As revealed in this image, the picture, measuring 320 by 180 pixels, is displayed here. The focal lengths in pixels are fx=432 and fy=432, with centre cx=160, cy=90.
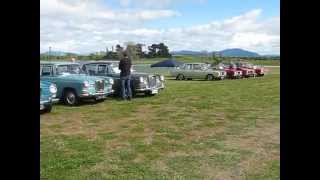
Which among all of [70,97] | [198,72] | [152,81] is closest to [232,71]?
[198,72]

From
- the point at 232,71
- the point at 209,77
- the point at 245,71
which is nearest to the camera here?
the point at 209,77

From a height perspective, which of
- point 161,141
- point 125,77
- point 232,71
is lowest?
A: point 161,141

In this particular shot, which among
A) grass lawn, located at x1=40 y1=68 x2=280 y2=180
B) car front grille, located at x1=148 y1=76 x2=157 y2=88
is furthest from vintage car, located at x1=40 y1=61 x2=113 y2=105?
car front grille, located at x1=148 y1=76 x2=157 y2=88

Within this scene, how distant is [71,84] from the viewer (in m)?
11.7

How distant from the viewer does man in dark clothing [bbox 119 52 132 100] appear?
12.8 m

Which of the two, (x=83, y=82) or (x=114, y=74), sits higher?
(x=114, y=74)

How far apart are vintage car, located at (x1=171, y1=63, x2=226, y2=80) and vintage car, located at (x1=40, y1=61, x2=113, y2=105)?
12130mm

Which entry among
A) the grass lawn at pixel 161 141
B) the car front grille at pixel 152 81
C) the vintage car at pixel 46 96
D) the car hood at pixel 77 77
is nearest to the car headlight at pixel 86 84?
the car hood at pixel 77 77

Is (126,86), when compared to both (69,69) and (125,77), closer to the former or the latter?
(125,77)

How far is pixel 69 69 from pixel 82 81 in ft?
3.80

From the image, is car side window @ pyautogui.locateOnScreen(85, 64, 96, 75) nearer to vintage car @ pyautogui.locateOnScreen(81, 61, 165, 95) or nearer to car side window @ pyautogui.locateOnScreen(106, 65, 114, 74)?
vintage car @ pyautogui.locateOnScreen(81, 61, 165, 95)

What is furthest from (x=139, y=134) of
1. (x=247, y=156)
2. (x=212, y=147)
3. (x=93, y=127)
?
(x=247, y=156)

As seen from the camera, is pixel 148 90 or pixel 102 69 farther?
pixel 148 90
